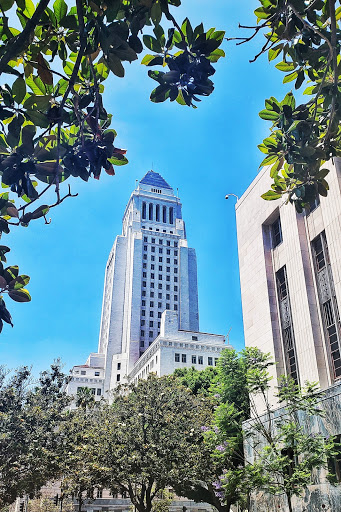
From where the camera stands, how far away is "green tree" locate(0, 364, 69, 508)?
23906mm

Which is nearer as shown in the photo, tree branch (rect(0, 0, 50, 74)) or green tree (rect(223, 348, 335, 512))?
tree branch (rect(0, 0, 50, 74))

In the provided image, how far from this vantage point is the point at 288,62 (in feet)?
14.7

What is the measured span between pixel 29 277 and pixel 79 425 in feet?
91.6

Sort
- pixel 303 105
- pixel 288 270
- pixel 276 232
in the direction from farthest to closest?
pixel 276 232, pixel 288 270, pixel 303 105

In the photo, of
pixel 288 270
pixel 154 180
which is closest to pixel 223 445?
pixel 288 270

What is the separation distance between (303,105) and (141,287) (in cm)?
8697

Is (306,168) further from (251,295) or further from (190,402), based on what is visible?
(190,402)

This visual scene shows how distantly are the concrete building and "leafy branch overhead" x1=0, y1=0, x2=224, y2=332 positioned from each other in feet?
49.6

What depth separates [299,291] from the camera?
2012 centimetres

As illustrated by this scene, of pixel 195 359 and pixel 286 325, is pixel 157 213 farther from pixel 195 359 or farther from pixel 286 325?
pixel 286 325

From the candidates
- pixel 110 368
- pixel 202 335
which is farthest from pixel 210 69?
pixel 110 368

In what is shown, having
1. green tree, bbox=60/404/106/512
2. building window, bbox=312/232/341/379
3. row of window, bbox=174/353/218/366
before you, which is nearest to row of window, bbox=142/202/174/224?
row of window, bbox=174/353/218/366

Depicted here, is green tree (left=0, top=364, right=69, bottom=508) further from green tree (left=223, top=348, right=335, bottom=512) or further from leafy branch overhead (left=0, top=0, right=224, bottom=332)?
leafy branch overhead (left=0, top=0, right=224, bottom=332)

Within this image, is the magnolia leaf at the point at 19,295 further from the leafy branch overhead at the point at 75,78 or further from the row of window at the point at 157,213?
the row of window at the point at 157,213
